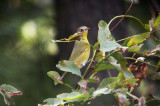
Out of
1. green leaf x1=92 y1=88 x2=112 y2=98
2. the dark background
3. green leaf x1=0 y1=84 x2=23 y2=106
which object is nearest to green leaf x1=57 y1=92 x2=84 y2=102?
green leaf x1=92 y1=88 x2=112 y2=98

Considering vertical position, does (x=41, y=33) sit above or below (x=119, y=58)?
above

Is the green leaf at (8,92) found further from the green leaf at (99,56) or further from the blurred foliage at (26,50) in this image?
the blurred foliage at (26,50)

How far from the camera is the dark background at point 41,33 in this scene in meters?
1.81

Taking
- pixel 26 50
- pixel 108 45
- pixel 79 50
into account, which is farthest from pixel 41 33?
pixel 108 45

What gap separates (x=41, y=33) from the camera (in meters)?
2.66

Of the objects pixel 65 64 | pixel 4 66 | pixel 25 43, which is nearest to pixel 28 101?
pixel 4 66

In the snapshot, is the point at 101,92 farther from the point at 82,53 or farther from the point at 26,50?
the point at 26,50

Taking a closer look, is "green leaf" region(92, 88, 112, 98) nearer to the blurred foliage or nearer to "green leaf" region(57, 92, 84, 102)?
"green leaf" region(57, 92, 84, 102)

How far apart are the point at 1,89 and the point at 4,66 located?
4.87 feet

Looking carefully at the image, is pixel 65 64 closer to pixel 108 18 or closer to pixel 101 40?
pixel 101 40

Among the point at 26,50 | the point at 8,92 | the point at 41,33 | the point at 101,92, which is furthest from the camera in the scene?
the point at 41,33

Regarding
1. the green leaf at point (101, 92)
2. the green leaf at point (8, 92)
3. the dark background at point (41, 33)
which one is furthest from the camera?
the dark background at point (41, 33)

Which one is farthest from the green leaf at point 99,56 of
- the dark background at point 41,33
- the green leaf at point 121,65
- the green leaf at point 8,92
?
the dark background at point 41,33

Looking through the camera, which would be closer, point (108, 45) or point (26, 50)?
point (108, 45)
